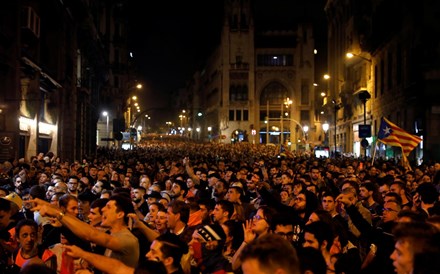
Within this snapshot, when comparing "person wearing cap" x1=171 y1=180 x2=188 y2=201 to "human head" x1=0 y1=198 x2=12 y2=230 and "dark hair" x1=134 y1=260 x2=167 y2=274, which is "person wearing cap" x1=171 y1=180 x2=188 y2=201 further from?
"dark hair" x1=134 y1=260 x2=167 y2=274

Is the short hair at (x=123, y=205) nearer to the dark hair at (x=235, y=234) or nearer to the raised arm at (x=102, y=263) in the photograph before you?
the dark hair at (x=235, y=234)

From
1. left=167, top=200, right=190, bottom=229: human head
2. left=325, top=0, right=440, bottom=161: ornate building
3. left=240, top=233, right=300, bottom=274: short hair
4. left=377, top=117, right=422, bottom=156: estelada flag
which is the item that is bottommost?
left=167, top=200, right=190, bottom=229: human head

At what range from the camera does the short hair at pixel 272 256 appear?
3699mm

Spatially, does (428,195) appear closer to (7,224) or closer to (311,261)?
(311,261)

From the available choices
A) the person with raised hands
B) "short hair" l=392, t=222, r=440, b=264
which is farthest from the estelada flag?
"short hair" l=392, t=222, r=440, b=264

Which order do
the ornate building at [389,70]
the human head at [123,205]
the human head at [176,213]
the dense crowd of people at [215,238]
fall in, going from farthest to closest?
the ornate building at [389,70], the human head at [176,213], the human head at [123,205], the dense crowd of people at [215,238]

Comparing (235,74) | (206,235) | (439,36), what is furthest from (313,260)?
(235,74)

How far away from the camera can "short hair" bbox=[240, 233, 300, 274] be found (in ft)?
12.1

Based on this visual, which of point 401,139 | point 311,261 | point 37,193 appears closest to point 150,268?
point 311,261

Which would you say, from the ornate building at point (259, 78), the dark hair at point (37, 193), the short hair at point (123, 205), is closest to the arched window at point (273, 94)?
the ornate building at point (259, 78)

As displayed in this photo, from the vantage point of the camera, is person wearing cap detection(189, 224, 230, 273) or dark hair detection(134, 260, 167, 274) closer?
dark hair detection(134, 260, 167, 274)

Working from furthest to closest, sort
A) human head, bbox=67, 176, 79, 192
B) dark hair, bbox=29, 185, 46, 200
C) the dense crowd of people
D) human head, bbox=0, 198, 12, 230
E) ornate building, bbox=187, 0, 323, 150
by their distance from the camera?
ornate building, bbox=187, 0, 323, 150 → human head, bbox=67, 176, 79, 192 → dark hair, bbox=29, 185, 46, 200 → human head, bbox=0, 198, 12, 230 → the dense crowd of people

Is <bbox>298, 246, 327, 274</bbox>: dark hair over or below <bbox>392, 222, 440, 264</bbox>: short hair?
below

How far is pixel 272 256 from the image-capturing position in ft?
12.2
